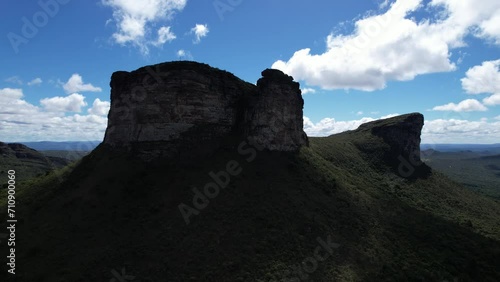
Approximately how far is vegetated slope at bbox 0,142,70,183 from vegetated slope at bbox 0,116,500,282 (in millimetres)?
83564

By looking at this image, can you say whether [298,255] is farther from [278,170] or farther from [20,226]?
[20,226]

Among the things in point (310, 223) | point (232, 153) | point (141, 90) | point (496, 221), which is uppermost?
point (141, 90)

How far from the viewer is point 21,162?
135m

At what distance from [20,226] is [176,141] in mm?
20616

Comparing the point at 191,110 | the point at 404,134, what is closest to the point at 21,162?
the point at 191,110

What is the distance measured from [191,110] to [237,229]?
18.9m

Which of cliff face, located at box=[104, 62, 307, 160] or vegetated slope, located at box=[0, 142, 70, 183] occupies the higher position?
cliff face, located at box=[104, 62, 307, 160]

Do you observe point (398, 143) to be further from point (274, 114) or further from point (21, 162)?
point (21, 162)

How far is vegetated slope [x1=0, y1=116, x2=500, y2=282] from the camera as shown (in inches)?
1346

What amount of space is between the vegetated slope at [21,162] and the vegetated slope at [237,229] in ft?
274

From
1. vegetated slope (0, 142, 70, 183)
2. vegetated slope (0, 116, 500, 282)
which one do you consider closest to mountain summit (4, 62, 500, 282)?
vegetated slope (0, 116, 500, 282)

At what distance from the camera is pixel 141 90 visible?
49.5 meters

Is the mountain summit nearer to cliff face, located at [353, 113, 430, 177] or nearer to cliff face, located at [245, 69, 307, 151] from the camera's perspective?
cliff face, located at [245, 69, 307, 151]

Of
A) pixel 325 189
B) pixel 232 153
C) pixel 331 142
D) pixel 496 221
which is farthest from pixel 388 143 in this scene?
pixel 232 153
